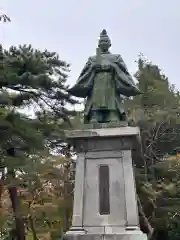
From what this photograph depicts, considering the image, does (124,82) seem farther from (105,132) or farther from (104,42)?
(105,132)

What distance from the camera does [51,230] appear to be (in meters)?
17.9

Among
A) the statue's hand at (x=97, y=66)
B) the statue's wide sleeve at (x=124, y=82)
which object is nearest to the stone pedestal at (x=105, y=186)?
the statue's wide sleeve at (x=124, y=82)

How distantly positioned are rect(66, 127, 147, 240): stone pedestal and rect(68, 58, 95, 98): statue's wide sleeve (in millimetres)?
1092

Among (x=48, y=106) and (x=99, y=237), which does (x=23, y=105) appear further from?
(x=99, y=237)

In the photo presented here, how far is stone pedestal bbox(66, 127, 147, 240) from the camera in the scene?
7.16 m

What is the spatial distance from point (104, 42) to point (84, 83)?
3.23 feet

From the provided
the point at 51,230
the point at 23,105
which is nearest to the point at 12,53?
the point at 23,105

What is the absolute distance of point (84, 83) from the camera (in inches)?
332

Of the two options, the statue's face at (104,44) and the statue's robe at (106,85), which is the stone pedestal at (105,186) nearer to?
the statue's robe at (106,85)

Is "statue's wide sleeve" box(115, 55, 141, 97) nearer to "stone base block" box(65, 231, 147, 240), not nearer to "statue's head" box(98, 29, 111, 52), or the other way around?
"statue's head" box(98, 29, 111, 52)

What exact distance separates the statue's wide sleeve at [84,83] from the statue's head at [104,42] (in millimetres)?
421

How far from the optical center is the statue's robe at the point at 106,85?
8.19 metres

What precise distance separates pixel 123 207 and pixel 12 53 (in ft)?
23.2

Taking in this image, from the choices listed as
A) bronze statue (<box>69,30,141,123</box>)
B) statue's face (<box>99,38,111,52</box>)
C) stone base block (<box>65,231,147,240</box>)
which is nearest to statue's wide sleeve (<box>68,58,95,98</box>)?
bronze statue (<box>69,30,141,123</box>)
